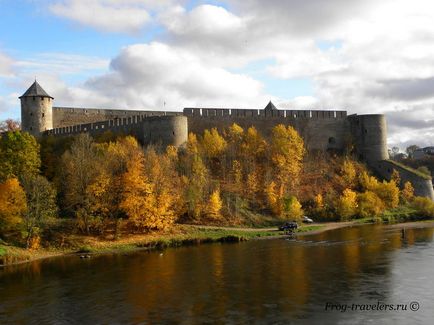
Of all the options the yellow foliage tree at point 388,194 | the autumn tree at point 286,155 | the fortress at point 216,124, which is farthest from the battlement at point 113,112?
the yellow foliage tree at point 388,194

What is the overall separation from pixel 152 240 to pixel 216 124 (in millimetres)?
16787

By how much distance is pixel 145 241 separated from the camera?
89.7ft

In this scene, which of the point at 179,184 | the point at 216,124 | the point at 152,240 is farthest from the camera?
the point at 216,124

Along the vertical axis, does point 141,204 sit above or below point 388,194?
above

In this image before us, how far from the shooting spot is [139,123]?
4009cm

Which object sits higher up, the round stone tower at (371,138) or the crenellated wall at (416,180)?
the round stone tower at (371,138)

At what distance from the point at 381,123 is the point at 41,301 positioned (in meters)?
36.4

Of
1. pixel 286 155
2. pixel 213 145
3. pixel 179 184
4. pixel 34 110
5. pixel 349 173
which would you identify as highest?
pixel 34 110

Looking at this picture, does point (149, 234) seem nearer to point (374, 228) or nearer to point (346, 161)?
point (374, 228)

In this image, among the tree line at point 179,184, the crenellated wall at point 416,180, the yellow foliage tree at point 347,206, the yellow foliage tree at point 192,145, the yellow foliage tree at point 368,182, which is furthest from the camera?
the crenellated wall at point 416,180

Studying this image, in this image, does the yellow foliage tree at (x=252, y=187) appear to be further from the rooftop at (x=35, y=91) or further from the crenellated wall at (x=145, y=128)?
the rooftop at (x=35, y=91)

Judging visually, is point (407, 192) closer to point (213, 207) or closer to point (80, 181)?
point (213, 207)

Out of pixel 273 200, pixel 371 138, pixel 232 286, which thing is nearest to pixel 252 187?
pixel 273 200

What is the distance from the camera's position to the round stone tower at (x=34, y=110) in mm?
40250
